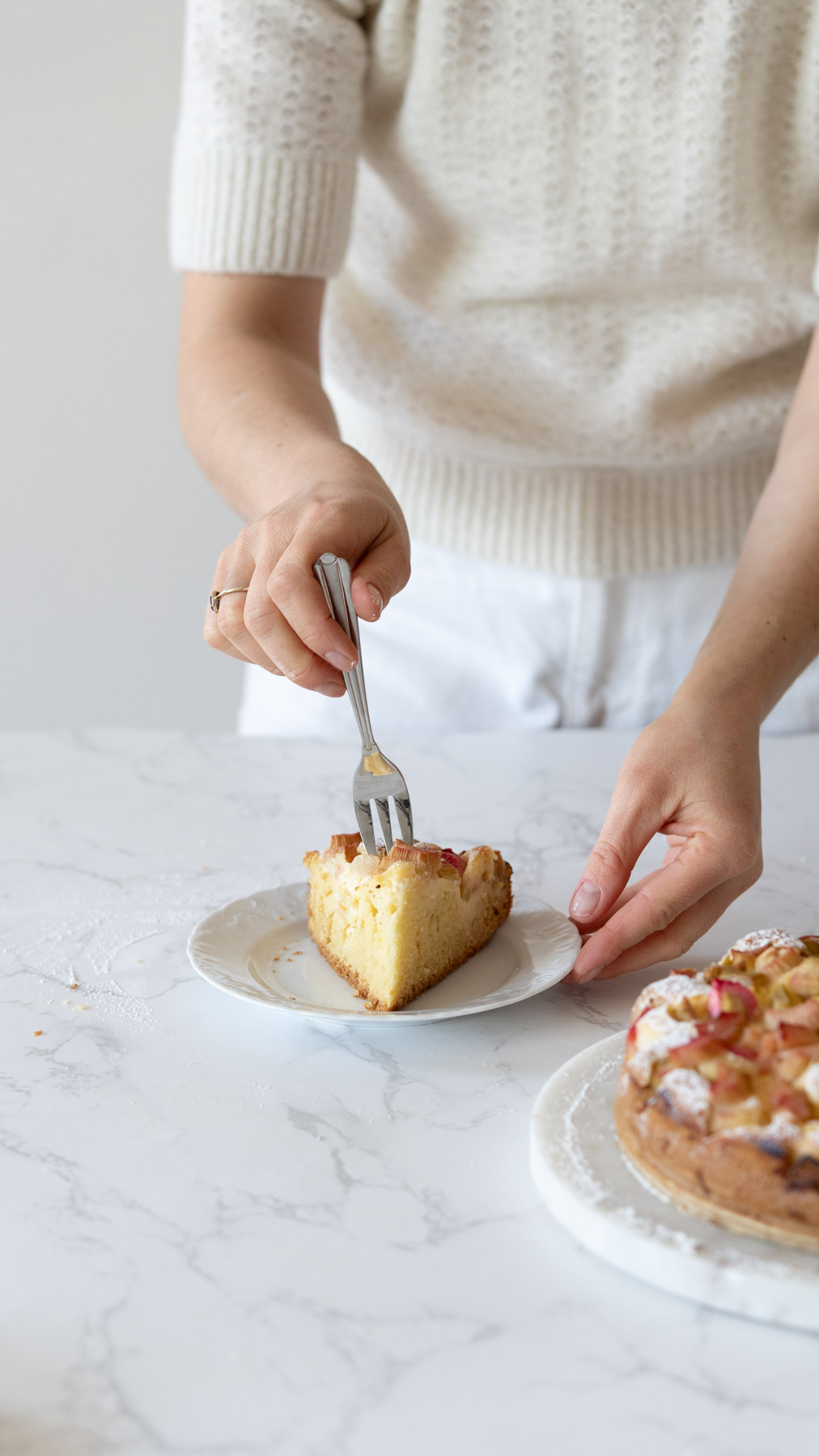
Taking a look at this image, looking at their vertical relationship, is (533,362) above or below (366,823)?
above

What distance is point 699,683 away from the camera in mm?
1138

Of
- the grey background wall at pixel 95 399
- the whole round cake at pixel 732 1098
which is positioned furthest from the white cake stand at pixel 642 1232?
the grey background wall at pixel 95 399

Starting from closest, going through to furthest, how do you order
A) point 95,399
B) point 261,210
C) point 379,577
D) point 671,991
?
point 671,991 → point 379,577 → point 261,210 → point 95,399

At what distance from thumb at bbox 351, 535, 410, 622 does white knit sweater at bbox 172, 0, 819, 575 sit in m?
0.60

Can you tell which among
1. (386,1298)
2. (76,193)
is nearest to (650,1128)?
(386,1298)

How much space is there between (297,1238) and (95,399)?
9.18 ft

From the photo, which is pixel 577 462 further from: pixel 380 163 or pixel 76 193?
A: pixel 76 193

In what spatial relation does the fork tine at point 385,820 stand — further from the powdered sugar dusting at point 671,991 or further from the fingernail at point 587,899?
the powdered sugar dusting at point 671,991

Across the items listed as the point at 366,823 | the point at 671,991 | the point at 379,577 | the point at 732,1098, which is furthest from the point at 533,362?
the point at 732,1098

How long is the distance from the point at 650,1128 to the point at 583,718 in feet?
3.98

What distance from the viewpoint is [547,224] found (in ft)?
5.16

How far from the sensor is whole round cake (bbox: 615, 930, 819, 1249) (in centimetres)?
66

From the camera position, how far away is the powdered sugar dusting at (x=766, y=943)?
2.74 feet

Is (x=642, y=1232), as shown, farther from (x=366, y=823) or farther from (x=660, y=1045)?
(x=366, y=823)
